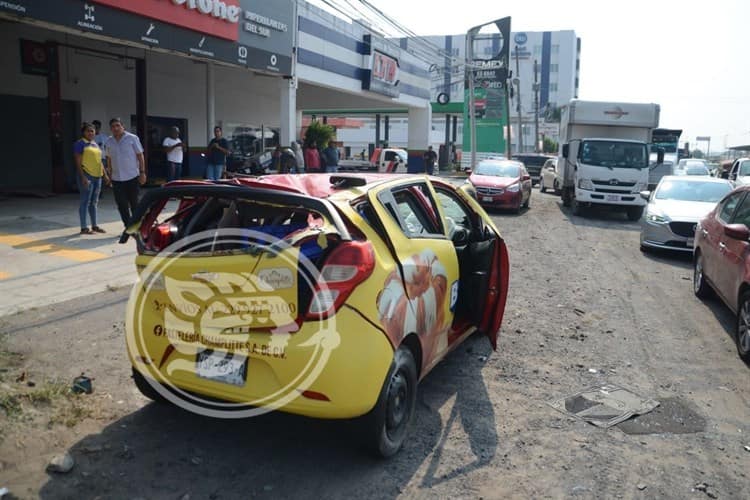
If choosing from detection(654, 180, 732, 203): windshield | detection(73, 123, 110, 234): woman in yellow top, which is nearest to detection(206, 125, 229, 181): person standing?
detection(73, 123, 110, 234): woman in yellow top

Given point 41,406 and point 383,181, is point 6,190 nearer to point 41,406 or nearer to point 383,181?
point 41,406

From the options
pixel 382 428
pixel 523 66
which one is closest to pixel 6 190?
pixel 382 428

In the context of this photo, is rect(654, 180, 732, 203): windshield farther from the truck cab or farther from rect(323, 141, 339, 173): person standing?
rect(323, 141, 339, 173): person standing

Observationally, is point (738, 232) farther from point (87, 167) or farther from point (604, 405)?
point (87, 167)

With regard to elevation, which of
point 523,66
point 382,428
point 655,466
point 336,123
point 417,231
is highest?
point 523,66

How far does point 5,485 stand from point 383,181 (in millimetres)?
2789

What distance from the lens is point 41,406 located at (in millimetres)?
4164

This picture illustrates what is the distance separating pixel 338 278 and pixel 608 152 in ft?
50.9

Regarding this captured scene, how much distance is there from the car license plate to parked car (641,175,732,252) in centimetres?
950

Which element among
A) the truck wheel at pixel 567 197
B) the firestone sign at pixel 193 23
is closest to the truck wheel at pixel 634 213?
the truck wheel at pixel 567 197

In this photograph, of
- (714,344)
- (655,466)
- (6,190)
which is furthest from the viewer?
(6,190)

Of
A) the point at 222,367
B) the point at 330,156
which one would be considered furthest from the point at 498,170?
the point at 222,367

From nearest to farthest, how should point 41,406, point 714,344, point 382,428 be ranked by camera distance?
point 382,428 < point 41,406 < point 714,344

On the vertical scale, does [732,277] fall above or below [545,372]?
above
